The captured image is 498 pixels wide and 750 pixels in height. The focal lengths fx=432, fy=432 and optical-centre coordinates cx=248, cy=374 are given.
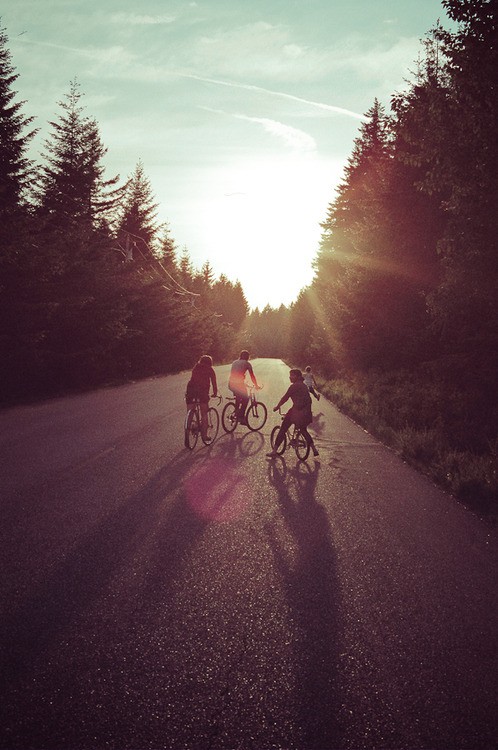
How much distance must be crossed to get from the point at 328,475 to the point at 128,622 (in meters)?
5.49

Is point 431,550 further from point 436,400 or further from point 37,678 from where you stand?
point 436,400

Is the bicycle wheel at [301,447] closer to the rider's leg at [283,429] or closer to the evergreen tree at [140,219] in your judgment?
the rider's leg at [283,429]

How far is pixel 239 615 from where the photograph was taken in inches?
137

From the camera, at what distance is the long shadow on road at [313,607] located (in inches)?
97.2

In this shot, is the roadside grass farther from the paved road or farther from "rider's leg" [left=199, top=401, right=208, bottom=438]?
"rider's leg" [left=199, top=401, right=208, bottom=438]

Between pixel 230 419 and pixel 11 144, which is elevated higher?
pixel 11 144

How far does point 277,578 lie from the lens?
4137 millimetres

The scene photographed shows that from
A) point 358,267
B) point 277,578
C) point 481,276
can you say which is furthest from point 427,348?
point 277,578

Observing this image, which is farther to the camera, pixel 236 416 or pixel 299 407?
pixel 236 416

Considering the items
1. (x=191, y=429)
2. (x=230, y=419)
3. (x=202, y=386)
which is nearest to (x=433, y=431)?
(x=230, y=419)

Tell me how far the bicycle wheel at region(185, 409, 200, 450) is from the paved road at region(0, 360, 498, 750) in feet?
7.35

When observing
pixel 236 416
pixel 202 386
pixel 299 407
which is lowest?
pixel 236 416

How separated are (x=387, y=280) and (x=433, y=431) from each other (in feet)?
33.6

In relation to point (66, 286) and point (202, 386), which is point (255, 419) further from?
point (66, 286)
